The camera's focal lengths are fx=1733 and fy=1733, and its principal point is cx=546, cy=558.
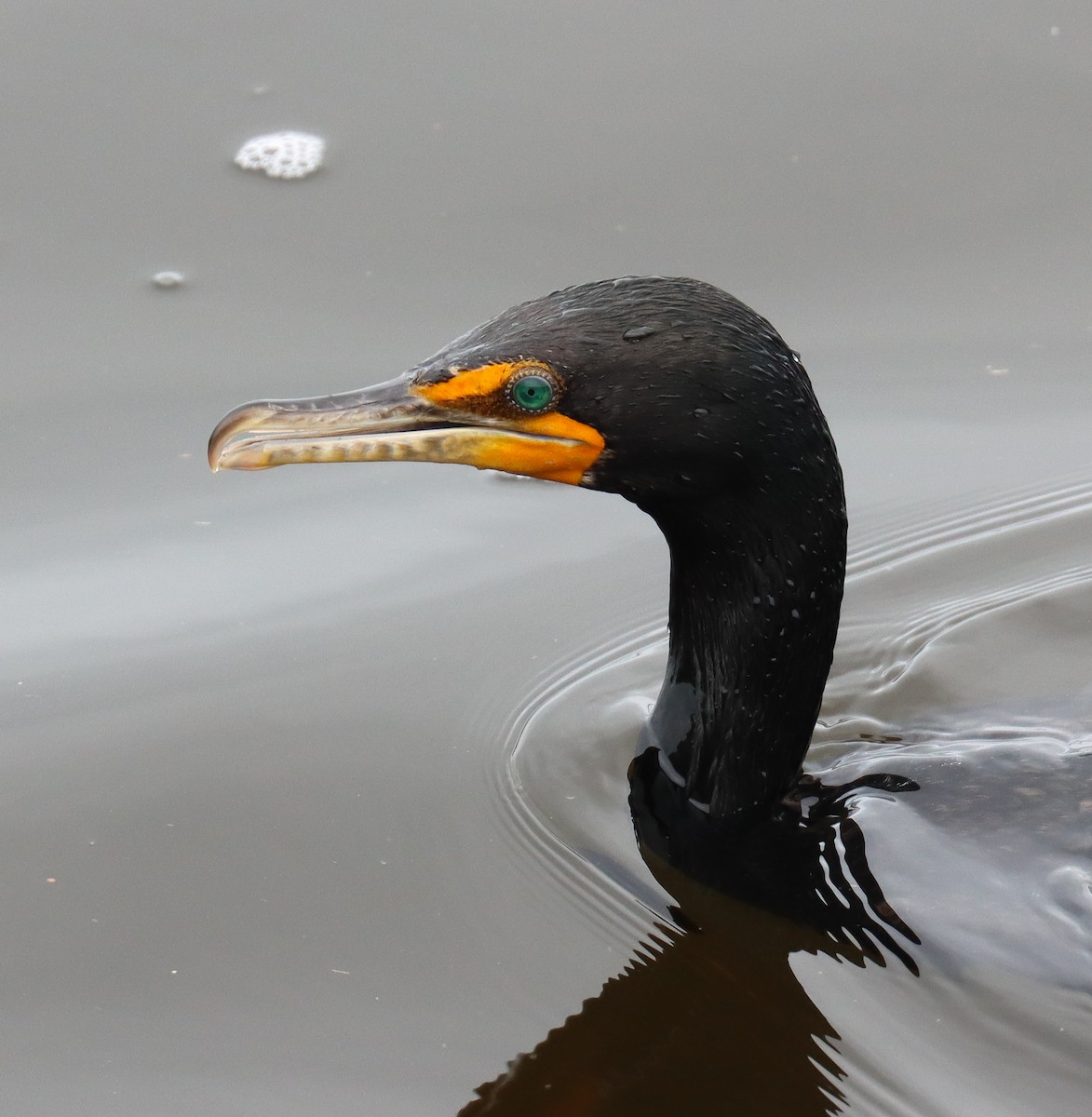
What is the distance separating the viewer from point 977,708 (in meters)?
4.71

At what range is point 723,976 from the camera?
380 cm

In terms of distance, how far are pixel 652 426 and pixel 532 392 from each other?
27cm

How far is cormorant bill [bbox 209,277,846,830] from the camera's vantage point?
144 inches

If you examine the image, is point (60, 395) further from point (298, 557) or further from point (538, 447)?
point (538, 447)

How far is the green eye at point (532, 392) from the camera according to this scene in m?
3.68

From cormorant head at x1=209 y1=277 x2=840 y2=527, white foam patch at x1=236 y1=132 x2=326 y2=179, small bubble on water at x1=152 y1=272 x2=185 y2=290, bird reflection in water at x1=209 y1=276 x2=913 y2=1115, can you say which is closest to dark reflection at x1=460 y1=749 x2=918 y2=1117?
bird reflection in water at x1=209 y1=276 x2=913 y2=1115

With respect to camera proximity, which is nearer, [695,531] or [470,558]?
[695,531]

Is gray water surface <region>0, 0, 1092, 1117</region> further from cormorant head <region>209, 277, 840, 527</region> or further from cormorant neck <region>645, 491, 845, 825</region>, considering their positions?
cormorant head <region>209, 277, 840, 527</region>

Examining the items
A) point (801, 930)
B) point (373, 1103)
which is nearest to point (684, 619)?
point (801, 930)

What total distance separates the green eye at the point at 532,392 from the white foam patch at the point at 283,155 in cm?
300

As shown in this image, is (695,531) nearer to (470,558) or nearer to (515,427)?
(515,427)

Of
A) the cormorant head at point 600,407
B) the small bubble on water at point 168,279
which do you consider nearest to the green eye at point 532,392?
the cormorant head at point 600,407

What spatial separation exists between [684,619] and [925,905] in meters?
0.87

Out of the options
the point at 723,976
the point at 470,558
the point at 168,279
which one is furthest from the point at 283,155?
the point at 723,976
